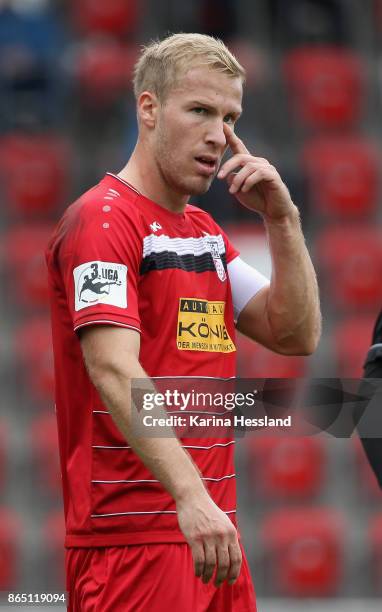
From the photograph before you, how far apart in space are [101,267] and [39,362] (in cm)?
428

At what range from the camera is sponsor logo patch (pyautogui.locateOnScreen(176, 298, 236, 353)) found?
8.89ft

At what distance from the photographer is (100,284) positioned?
8.38ft

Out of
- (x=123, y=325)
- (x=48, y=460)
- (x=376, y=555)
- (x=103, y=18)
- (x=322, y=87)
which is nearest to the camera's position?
(x=123, y=325)

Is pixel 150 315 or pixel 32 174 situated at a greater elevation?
pixel 32 174

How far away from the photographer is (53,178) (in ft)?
25.0

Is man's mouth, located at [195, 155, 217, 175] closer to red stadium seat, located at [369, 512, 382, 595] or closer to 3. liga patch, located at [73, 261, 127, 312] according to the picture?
3. liga patch, located at [73, 261, 127, 312]

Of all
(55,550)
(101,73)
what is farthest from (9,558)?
(101,73)

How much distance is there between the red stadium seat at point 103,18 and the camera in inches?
322

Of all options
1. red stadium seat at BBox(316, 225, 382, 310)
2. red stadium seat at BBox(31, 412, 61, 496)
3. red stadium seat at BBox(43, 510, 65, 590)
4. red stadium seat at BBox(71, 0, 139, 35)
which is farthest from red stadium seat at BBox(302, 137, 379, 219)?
red stadium seat at BBox(43, 510, 65, 590)

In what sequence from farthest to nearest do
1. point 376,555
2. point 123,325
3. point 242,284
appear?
point 376,555, point 242,284, point 123,325

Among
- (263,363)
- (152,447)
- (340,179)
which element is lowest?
(152,447)

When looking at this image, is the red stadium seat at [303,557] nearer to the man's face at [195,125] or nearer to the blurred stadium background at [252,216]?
the blurred stadium background at [252,216]

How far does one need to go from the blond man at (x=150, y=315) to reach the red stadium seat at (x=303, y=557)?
3426 mm

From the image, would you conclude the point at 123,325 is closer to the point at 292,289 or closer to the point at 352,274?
the point at 292,289
